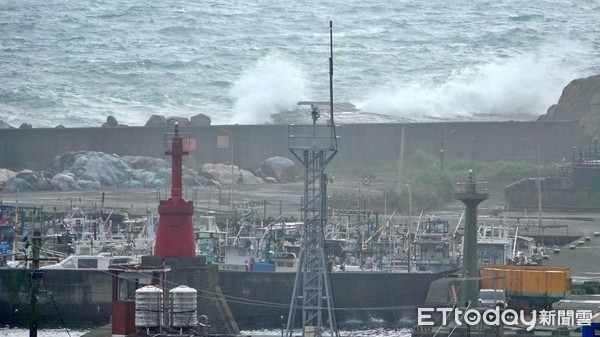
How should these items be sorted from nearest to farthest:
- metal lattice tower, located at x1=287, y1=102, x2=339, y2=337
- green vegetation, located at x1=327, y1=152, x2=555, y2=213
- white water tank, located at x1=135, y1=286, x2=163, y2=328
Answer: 1. white water tank, located at x1=135, y1=286, x2=163, y2=328
2. metal lattice tower, located at x1=287, y1=102, x2=339, y2=337
3. green vegetation, located at x1=327, y1=152, x2=555, y2=213

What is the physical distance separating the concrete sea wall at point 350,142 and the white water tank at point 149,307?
38.9 m

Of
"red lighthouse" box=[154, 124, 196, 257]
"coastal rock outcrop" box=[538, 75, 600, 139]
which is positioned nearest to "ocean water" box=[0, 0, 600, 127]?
"coastal rock outcrop" box=[538, 75, 600, 139]

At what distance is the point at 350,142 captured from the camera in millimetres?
59250

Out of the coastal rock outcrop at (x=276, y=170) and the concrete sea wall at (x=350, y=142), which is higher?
the concrete sea wall at (x=350, y=142)

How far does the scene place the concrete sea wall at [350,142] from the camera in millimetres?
59031

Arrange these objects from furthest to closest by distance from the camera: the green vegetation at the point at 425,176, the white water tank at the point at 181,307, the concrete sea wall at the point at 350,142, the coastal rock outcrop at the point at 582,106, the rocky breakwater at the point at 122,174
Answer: the coastal rock outcrop at the point at 582,106 < the concrete sea wall at the point at 350,142 < the rocky breakwater at the point at 122,174 < the green vegetation at the point at 425,176 < the white water tank at the point at 181,307

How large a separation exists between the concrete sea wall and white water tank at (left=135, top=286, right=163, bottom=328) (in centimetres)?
3887

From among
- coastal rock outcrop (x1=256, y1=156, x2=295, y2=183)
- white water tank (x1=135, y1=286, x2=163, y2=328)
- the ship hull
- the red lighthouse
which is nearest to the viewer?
white water tank (x1=135, y1=286, x2=163, y2=328)

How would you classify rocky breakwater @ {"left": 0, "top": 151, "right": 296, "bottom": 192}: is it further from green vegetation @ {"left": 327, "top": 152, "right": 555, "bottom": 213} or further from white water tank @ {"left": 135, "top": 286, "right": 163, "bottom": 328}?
white water tank @ {"left": 135, "top": 286, "right": 163, "bottom": 328}

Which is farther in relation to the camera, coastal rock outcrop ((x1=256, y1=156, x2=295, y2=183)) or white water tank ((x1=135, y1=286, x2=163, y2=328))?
coastal rock outcrop ((x1=256, y1=156, x2=295, y2=183))

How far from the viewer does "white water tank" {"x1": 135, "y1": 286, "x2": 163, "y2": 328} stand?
1978cm

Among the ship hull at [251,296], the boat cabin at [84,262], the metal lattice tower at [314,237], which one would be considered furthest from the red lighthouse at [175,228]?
the boat cabin at [84,262]

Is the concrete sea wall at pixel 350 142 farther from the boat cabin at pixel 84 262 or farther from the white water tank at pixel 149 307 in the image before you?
the white water tank at pixel 149 307

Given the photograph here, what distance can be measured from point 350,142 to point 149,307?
3961 cm
